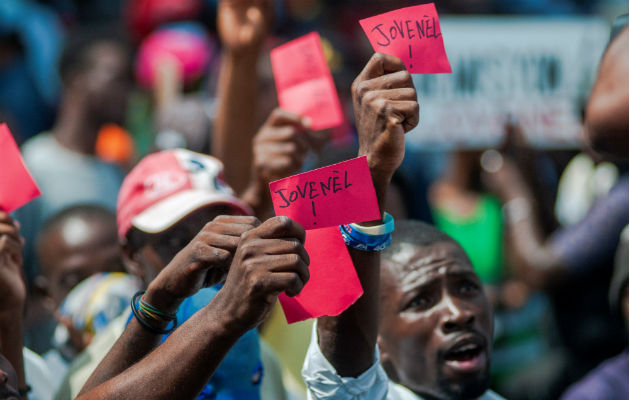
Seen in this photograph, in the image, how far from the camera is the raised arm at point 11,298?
7.57ft

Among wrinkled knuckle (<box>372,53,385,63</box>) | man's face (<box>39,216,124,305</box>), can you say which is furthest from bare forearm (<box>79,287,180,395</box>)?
man's face (<box>39,216,124,305</box>)

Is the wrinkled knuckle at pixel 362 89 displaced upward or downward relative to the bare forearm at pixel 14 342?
upward

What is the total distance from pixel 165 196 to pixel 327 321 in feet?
2.61

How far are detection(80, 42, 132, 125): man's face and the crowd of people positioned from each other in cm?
1

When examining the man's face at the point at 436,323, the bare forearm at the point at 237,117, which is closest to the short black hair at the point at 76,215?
the bare forearm at the point at 237,117

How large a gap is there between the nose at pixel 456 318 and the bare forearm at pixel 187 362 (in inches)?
36.6

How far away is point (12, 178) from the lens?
7.60 feet

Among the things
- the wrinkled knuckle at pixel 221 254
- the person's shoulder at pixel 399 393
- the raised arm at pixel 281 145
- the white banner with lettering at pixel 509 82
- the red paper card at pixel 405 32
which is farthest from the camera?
the white banner with lettering at pixel 509 82

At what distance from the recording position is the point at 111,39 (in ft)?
17.5

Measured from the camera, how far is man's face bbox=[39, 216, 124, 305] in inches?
145

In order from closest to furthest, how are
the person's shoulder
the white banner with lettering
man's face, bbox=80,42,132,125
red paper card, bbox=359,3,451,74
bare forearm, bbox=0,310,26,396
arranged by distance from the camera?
red paper card, bbox=359,3,451,74
bare forearm, bbox=0,310,26,396
the person's shoulder
man's face, bbox=80,42,132,125
the white banner with lettering

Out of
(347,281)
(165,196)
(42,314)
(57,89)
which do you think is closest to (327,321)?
(347,281)

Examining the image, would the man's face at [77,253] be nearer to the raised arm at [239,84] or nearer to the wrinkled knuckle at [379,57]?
the raised arm at [239,84]

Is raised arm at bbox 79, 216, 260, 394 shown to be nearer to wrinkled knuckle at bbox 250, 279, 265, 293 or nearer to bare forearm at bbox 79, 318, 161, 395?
bare forearm at bbox 79, 318, 161, 395
